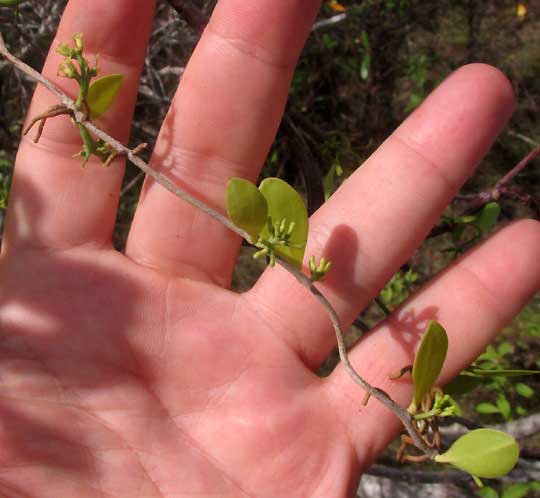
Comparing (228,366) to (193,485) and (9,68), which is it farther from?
(9,68)

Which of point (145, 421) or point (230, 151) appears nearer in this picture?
point (145, 421)

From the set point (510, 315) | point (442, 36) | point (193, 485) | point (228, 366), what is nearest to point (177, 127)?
point (228, 366)

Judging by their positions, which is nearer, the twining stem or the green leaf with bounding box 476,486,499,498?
the twining stem

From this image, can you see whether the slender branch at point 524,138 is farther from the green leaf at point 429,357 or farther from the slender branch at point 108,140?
the slender branch at point 108,140

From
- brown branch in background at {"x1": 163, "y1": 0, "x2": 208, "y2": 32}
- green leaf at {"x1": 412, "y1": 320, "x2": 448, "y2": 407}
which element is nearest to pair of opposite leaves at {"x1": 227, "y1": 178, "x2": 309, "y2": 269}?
green leaf at {"x1": 412, "y1": 320, "x2": 448, "y2": 407}

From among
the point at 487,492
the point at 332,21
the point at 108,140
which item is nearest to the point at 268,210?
the point at 108,140

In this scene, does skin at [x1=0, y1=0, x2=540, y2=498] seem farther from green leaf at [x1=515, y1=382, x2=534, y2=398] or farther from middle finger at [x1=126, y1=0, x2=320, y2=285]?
green leaf at [x1=515, y1=382, x2=534, y2=398]
